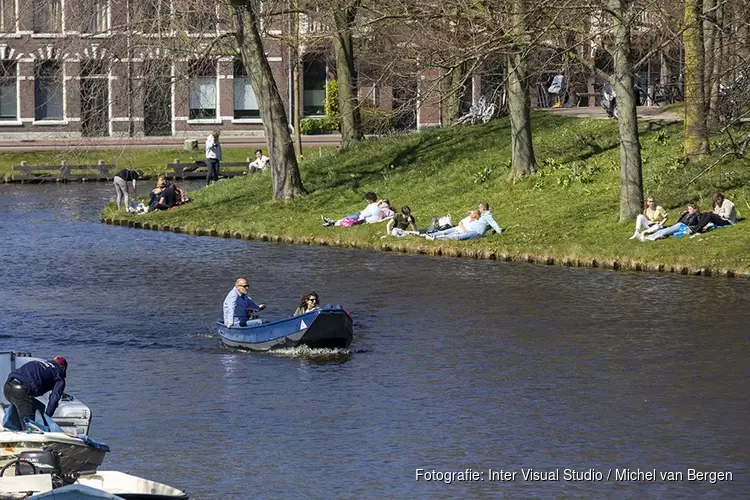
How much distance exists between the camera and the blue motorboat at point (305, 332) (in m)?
27.5

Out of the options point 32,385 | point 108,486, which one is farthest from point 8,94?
point 108,486

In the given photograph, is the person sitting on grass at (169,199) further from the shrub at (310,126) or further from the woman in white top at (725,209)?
the shrub at (310,126)

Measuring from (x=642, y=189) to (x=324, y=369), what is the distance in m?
16.4

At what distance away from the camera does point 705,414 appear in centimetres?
2264

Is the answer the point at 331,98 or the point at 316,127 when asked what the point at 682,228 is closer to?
the point at 316,127

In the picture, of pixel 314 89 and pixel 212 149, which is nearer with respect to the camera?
pixel 212 149

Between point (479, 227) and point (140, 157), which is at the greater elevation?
point (140, 157)

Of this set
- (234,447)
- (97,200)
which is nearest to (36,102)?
(97,200)

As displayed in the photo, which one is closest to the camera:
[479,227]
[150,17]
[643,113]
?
[479,227]

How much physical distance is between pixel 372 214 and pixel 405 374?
19.0 metres

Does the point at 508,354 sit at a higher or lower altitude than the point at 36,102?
lower

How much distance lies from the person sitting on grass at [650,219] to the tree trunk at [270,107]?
14.2m

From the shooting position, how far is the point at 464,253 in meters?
40.8

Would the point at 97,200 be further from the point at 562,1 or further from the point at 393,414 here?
the point at 393,414
